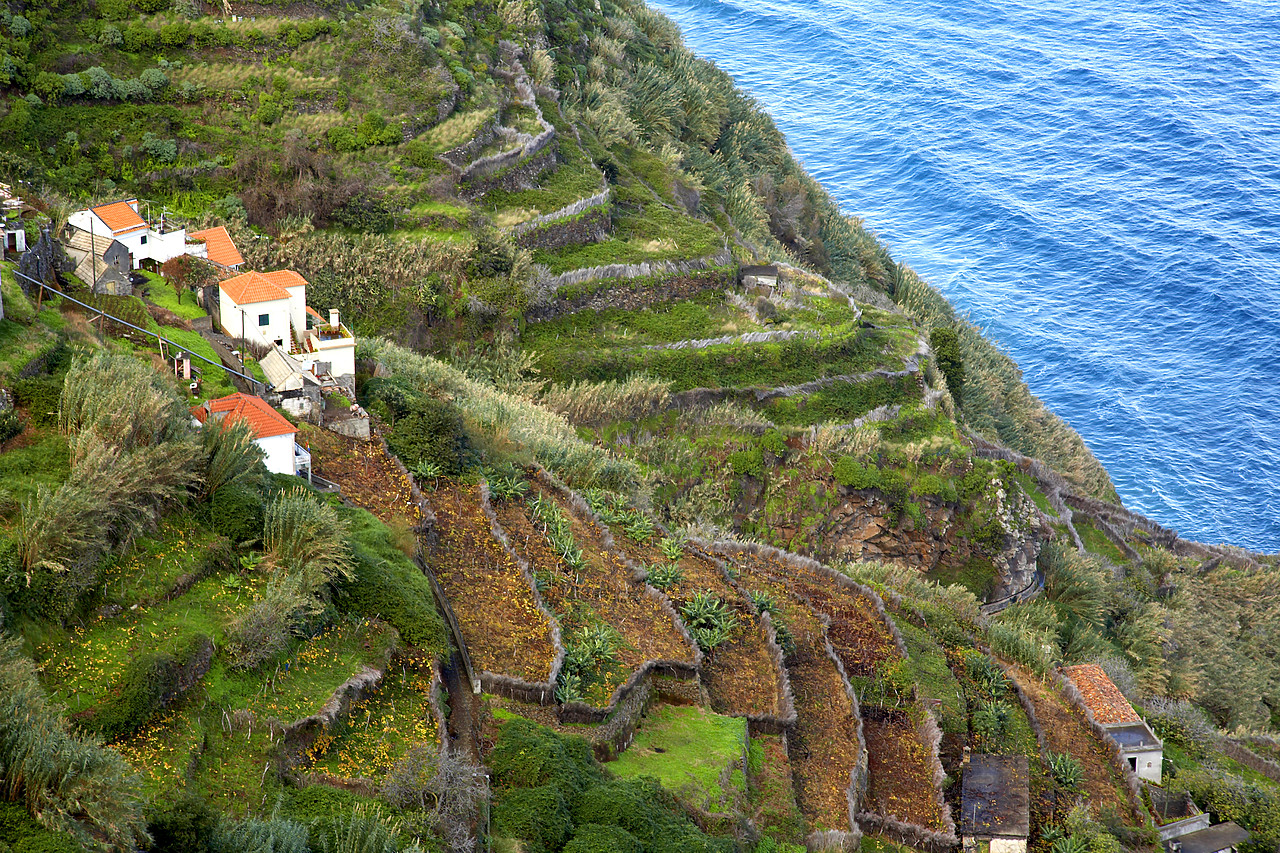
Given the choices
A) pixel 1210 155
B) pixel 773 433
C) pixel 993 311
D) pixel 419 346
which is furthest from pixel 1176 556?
pixel 1210 155

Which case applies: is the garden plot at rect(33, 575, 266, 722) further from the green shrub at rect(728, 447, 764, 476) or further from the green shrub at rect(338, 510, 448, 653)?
the green shrub at rect(728, 447, 764, 476)

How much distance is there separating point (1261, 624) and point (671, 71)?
4715 cm

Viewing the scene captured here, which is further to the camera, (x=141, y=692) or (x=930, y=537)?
(x=930, y=537)

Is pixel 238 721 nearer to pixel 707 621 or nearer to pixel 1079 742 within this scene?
pixel 707 621

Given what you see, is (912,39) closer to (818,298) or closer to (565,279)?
(818,298)

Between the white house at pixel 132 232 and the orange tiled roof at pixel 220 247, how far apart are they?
2.53 feet

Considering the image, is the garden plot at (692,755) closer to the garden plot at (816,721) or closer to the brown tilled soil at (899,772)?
the garden plot at (816,721)

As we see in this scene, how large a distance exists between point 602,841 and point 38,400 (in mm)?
12645

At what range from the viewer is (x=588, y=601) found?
27062 mm

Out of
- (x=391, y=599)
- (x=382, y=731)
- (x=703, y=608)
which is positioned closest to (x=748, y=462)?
(x=703, y=608)

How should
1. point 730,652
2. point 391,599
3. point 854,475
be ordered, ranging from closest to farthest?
point 391,599 < point 730,652 < point 854,475

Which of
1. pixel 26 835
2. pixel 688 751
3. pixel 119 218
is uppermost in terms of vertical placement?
pixel 26 835

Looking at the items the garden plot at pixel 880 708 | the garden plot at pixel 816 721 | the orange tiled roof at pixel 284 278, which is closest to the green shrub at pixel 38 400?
the orange tiled roof at pixel 284 278

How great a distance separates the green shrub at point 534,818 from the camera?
18.2 m
